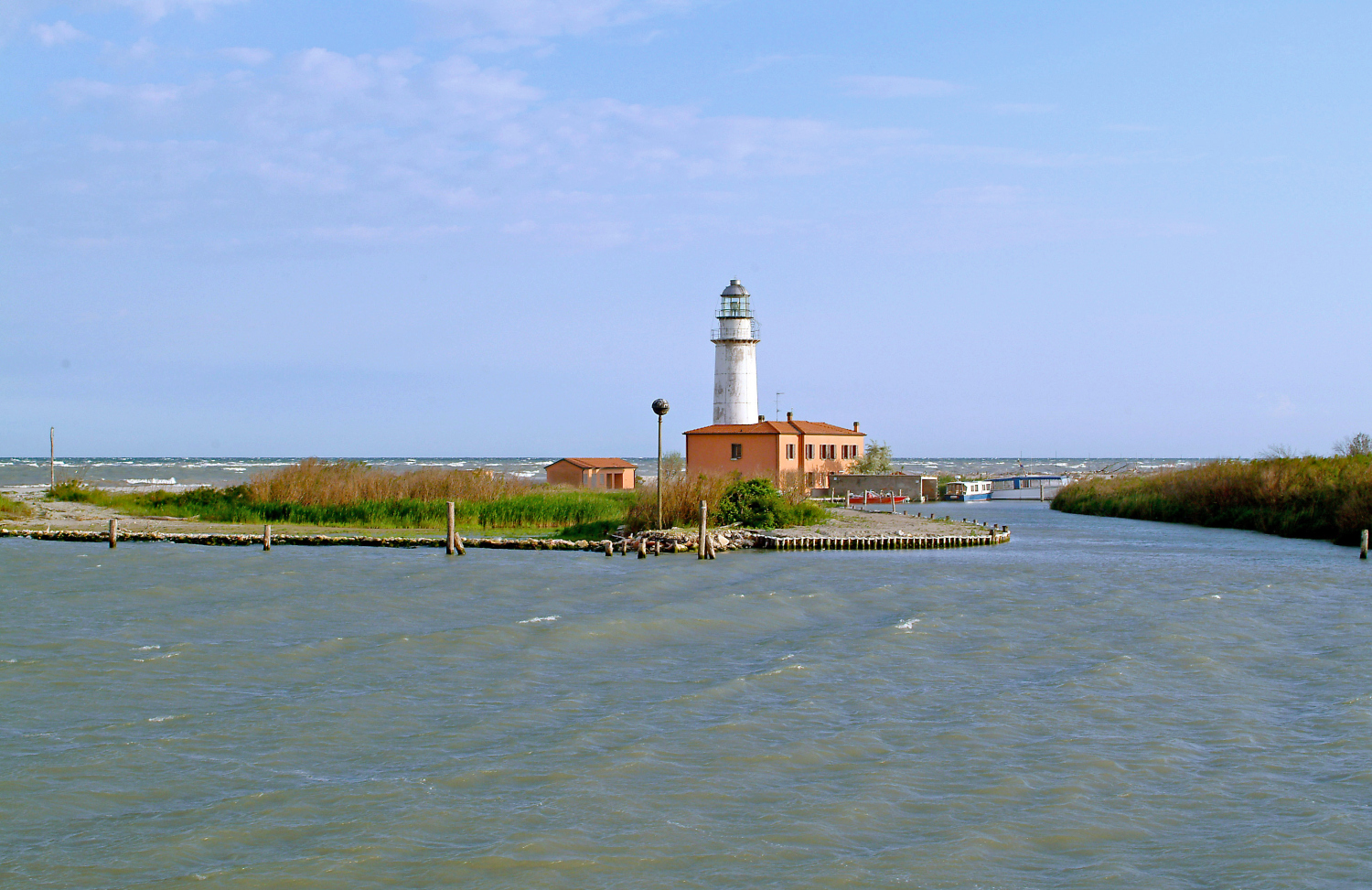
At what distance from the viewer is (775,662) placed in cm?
1295

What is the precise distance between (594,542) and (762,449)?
778 inches

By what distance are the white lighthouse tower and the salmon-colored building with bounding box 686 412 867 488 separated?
0.70m

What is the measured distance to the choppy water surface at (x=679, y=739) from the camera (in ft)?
23.1

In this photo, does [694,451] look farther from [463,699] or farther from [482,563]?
[463,699]

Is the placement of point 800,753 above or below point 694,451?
below

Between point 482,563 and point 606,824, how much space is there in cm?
1557

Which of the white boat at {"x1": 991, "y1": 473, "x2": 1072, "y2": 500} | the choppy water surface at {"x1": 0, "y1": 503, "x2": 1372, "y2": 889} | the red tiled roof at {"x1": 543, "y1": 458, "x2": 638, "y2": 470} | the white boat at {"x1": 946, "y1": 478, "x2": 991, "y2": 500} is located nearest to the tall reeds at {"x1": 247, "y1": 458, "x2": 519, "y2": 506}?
the red tiled roof at {"x1": 543, "y1": 458, "x2": 638, "y2": 470}

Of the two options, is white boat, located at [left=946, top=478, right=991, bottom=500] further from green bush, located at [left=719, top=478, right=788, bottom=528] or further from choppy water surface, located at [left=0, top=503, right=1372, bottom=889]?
choppy water surface, located at [left=0, top=503, right=1372, bottom=889]

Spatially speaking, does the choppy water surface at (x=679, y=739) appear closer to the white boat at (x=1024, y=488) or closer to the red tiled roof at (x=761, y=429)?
the red tiled roof at (x=761, y=429)

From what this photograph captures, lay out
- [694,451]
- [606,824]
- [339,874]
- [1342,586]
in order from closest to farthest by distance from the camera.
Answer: [339,874]
[606,824]
[1342,586]
[694,451]

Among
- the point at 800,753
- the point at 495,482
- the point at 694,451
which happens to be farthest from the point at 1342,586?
the point at 694,451

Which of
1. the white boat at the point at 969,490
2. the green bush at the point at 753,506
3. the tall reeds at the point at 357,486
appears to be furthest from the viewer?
the white boat at the point at 969,490

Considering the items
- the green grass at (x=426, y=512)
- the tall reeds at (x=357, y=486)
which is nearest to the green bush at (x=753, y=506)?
the green grass at (x=426, y=512)

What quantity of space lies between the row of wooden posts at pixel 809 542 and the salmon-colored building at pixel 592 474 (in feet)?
65.2
